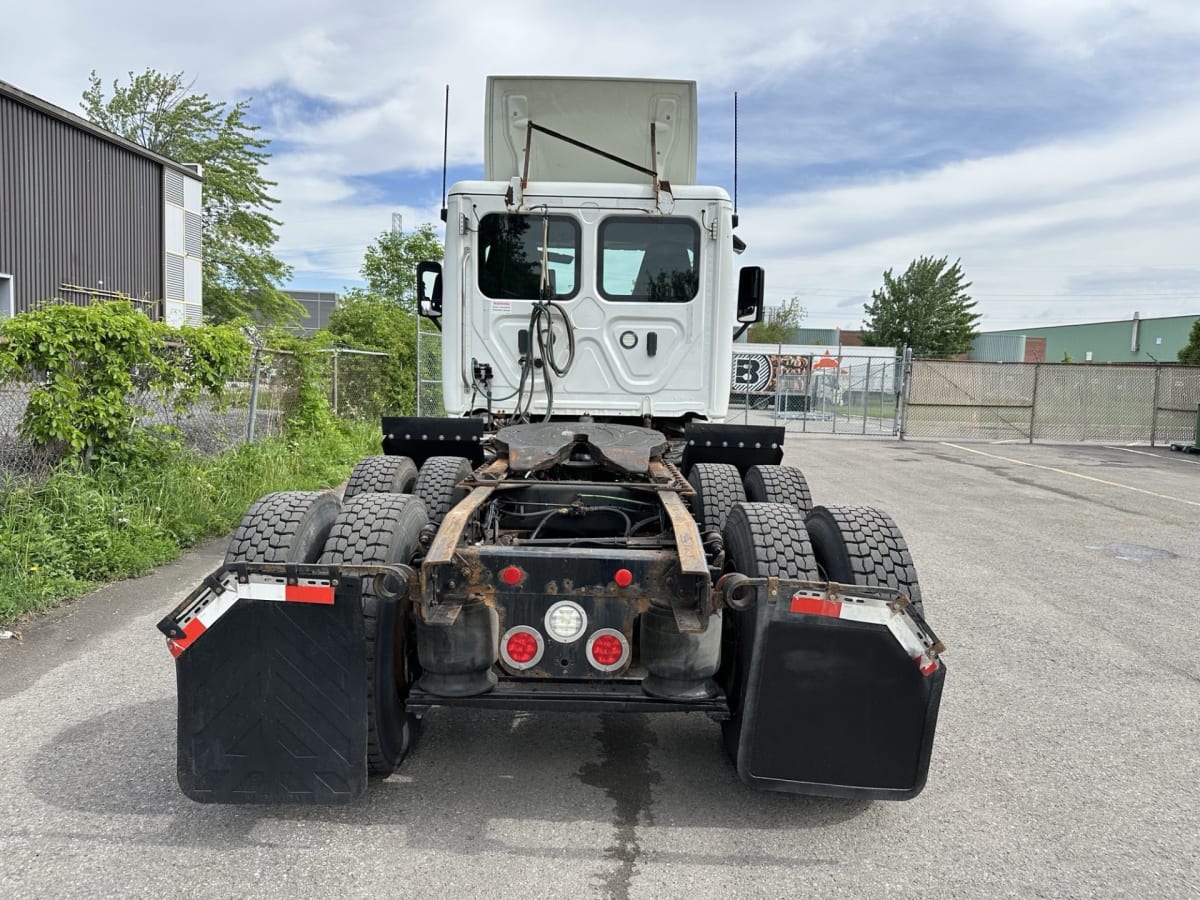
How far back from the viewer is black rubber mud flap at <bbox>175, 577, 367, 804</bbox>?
2.89 metres

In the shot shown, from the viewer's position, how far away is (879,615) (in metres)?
2.86

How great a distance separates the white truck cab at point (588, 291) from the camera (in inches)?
233

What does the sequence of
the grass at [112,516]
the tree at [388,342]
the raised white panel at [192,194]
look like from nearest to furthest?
the grass at [112,516] → the tree at [388,342] → the raised white panel at [192,194]

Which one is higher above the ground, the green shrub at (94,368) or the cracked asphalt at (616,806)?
the green shrub at (94,368)

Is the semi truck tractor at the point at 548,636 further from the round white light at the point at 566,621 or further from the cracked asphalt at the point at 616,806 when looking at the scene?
the cracked asphalt at the point at 616,806

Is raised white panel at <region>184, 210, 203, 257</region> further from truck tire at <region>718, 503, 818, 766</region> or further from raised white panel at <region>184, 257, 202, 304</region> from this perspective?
truck tire at <region>718, 503, 818, 766</region>

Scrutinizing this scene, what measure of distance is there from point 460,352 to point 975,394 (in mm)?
21290

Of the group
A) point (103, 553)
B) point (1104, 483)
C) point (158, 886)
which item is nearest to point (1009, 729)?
point (158, 886)

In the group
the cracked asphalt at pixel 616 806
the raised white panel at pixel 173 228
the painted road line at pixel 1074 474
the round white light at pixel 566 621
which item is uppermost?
the raised white panel at pixel 173 228

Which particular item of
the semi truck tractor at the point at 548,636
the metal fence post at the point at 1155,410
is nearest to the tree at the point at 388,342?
the semi truck tractor at the point at 548,636

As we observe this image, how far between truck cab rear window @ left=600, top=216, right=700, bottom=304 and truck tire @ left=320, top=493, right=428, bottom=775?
10.0 ft

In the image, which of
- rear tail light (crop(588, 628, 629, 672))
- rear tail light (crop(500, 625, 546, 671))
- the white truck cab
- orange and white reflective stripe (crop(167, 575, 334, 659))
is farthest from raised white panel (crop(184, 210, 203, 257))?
rear tail light (crop(588, 628, 629, 672))

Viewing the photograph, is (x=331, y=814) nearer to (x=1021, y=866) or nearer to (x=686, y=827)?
(x=686, y=827)

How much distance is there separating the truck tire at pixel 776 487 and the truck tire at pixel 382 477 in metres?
2.09
